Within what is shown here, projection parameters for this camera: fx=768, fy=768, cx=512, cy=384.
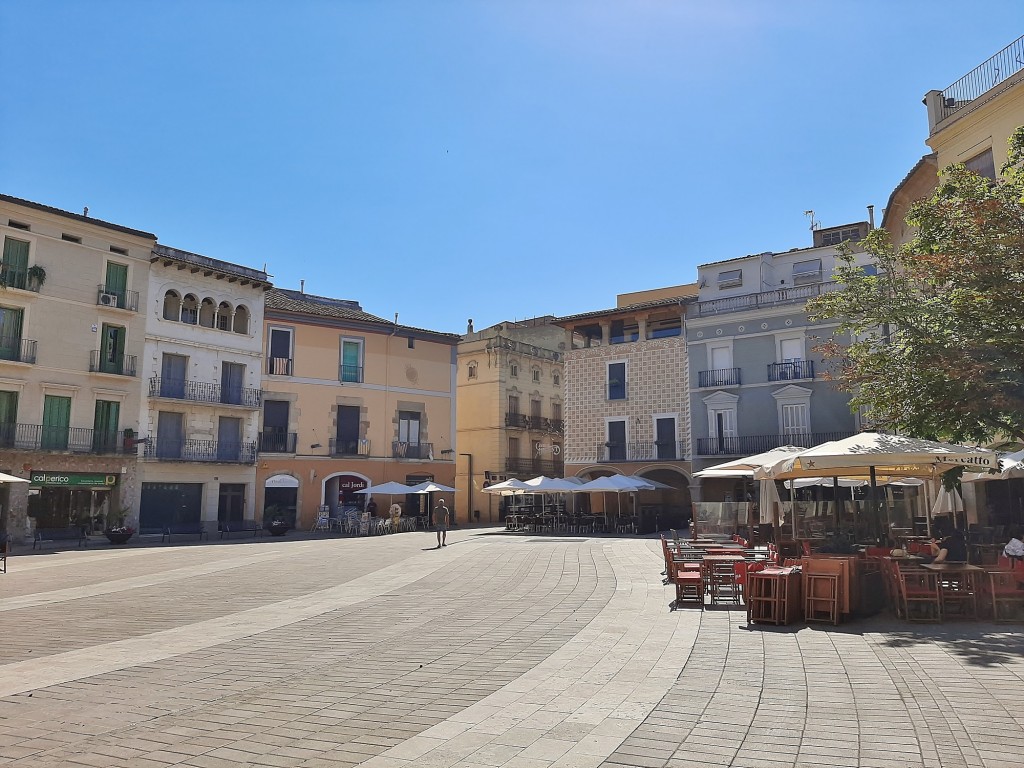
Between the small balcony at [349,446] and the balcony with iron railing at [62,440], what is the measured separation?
8876 mm

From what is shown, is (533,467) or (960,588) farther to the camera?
(533,467)

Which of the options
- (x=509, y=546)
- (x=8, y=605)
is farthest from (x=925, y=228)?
(x=8, y=605)

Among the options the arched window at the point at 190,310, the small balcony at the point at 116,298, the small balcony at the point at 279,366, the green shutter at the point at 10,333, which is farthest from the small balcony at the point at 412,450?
the green shutter at the point at 10,333

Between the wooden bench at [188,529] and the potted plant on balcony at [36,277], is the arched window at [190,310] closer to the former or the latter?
the potted plant on balcony at [36,277]

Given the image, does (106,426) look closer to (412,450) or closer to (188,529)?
(188,529)

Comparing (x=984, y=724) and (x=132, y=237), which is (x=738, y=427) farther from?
(x=984, y=724)

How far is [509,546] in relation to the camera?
2166 cm

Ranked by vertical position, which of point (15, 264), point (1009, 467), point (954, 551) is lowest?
point (954, 551)

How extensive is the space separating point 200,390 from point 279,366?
3879 millimetres


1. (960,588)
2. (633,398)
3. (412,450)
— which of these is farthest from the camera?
(412,450)

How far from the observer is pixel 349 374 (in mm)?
36344

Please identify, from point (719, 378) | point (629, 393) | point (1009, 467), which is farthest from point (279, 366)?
point (1009, 467)

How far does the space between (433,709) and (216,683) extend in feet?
7.34

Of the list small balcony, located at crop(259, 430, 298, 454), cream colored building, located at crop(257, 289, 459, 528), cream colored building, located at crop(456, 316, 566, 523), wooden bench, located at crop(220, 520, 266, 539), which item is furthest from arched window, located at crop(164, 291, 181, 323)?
cream colored building, located at crop(456, 316, 566, 523)
